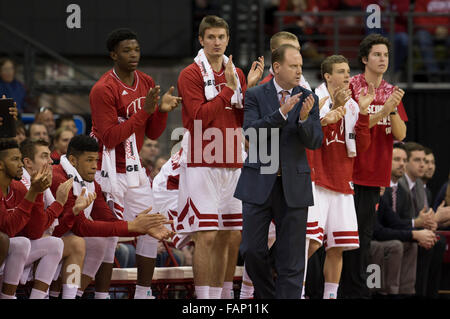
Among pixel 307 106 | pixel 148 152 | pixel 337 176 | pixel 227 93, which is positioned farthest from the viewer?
pixel 148 152

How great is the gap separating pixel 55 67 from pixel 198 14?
218 centimetres

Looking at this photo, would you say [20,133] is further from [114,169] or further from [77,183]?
[114,169]

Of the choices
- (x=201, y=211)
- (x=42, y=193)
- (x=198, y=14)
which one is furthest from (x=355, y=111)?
(x=198, y=14)

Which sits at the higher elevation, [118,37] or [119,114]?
[118,37]

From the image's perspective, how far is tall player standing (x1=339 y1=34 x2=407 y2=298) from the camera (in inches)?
301

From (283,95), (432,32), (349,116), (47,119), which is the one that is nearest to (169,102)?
(283,95)

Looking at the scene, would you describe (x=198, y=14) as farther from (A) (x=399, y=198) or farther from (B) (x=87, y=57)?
(A) (x=399, y=198)

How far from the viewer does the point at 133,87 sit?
7.16 meters

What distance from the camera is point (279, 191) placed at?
6379 mm

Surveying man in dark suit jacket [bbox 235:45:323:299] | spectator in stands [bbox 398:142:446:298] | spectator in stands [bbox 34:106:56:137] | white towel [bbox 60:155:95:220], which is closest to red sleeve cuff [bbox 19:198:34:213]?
white towel [bbox 60:155:95:220]

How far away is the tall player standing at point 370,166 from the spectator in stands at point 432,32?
5.28 metres

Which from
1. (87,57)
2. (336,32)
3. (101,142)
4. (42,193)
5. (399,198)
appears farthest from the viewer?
(87,57)

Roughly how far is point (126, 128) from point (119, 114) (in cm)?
26

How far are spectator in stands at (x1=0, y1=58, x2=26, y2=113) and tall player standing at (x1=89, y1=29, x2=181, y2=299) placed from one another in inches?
153
